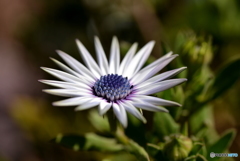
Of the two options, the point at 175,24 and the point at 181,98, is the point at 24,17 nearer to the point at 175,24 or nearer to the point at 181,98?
the point at 175,24

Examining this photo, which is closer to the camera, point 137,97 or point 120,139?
point 137,97

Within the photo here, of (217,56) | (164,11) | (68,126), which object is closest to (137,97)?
(68,126)

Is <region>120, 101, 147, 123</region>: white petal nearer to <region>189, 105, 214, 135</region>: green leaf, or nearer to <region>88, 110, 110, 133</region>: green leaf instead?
<region>88, 110, 110, 133</region>: green leaf

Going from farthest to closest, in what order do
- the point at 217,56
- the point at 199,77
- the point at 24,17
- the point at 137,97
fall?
the point at 24,17 < the point at 217,56 < the point at 199,77 < the point at 137,97

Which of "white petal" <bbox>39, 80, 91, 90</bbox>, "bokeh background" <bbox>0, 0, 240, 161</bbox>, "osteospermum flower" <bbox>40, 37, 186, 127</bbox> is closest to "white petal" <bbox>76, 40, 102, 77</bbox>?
"osteospermum flower" <bbox>40, 37, 186, 127</bbox>

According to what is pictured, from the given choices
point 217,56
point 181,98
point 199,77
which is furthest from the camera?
point 217,56

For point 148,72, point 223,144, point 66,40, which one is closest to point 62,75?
point 148,72

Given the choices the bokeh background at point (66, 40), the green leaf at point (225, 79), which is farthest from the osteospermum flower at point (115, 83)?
the bokeh background at point (66, 40)
